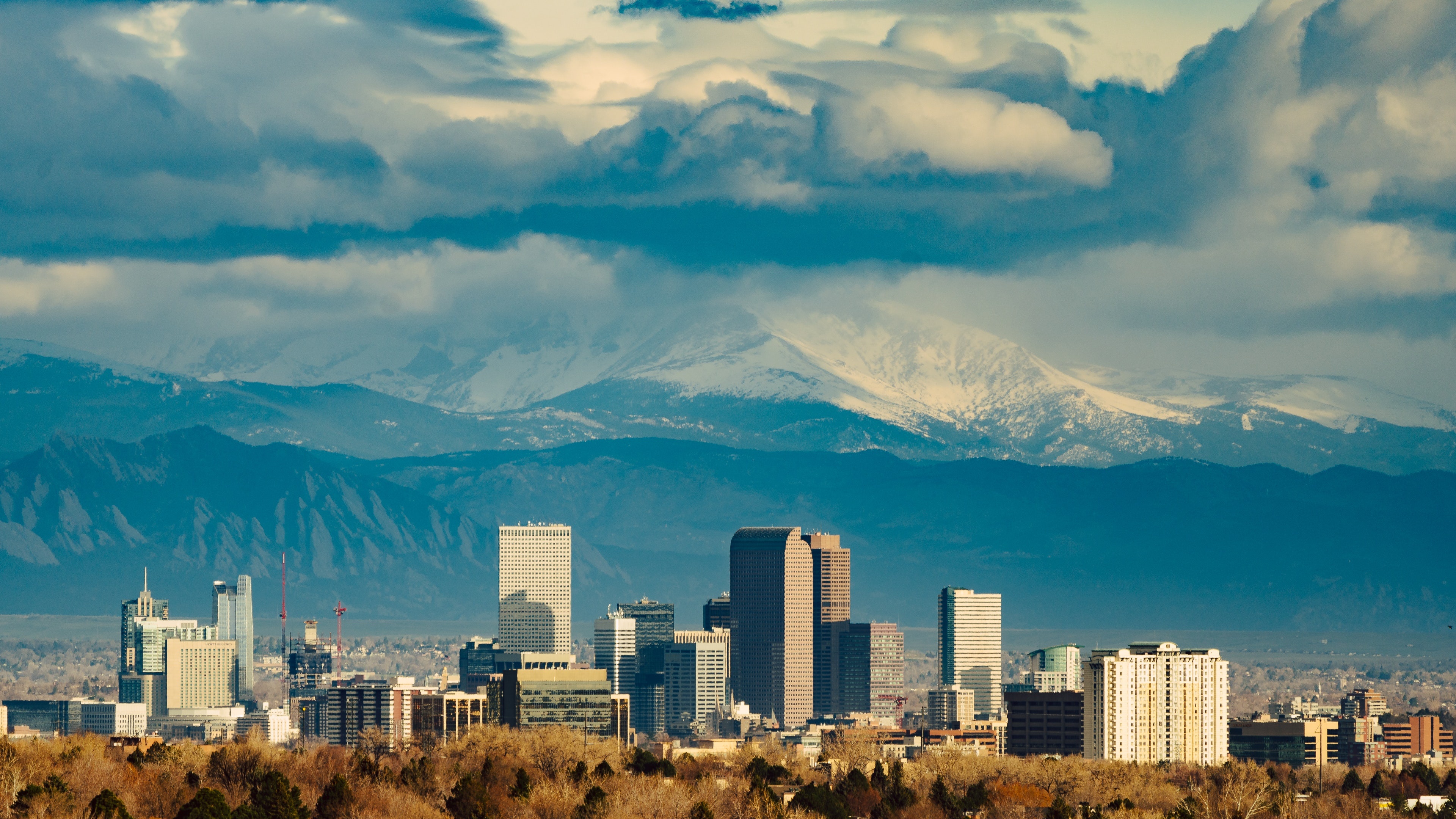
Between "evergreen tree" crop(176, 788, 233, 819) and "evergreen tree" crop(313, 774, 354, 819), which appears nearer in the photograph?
"evergreen tree" crop(176, 788, 233, 819)

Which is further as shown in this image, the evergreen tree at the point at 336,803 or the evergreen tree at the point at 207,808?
the evergreen tree at the point at 336,803

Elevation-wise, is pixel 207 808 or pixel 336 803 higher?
pixel 207 808

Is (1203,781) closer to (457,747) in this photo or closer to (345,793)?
(457,747)

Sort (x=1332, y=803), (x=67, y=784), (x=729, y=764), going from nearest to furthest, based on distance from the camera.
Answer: (x=67, y=784) → (x=1332, y=803) → (x=729, y=764)

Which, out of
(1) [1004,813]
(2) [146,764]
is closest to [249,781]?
(2) [146,764]

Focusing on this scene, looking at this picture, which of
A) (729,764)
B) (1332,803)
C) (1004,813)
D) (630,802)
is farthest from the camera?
(729,764)
